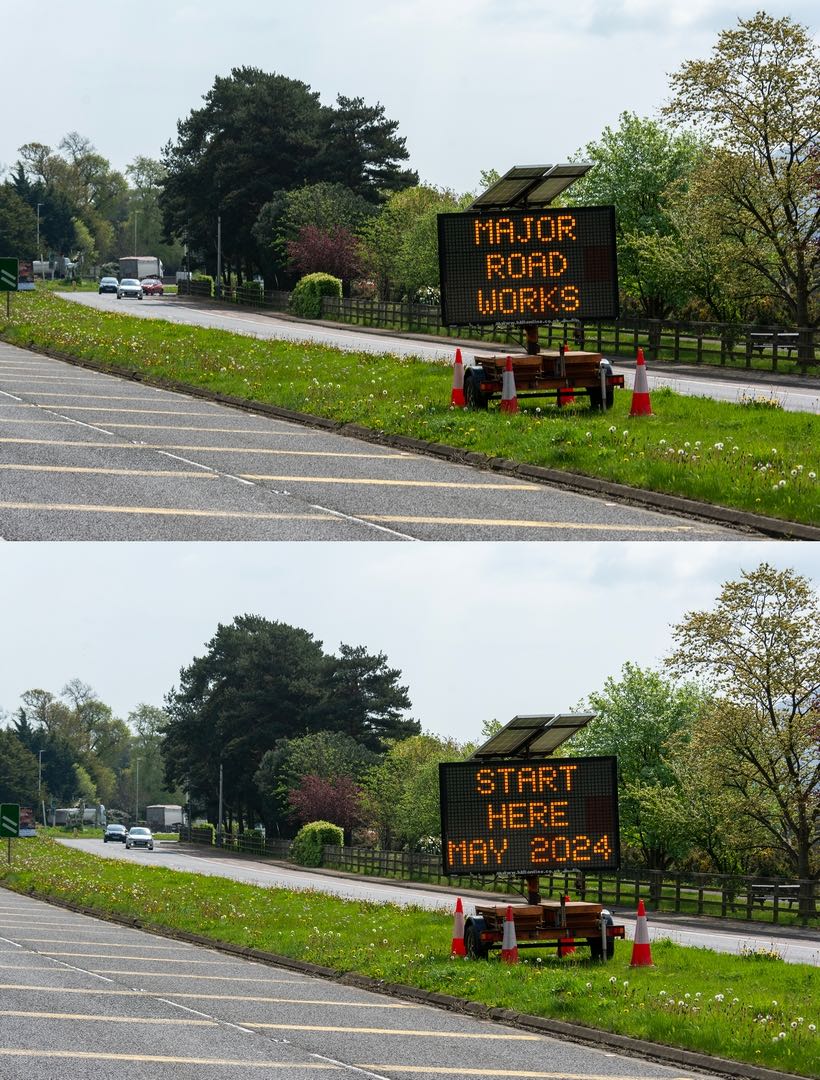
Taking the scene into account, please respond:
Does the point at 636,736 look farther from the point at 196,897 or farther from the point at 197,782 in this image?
the point at 197,782

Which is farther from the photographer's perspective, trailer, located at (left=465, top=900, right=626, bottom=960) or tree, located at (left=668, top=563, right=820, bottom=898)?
A: tree, located at (left=668, top=563, right=820, bottom=898)

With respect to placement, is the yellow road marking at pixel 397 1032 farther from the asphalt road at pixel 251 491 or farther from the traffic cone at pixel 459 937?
the asphalt road at pixel 251 491

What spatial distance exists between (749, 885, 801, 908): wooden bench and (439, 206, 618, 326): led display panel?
48.6 ft

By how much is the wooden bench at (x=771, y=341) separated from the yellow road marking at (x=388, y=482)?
2542 centimetres

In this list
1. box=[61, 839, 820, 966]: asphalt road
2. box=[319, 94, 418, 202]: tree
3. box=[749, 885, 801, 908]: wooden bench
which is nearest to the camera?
box=[61, 839, 820, 966]: asphalt road

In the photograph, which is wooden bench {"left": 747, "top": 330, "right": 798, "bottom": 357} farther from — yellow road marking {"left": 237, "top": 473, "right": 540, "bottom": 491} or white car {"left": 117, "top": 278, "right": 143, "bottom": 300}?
white car {"left": 117, "top": 278, "right": 143, "bottom": 300}

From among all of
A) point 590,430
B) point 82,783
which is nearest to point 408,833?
point 590,430

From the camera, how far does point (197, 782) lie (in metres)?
118

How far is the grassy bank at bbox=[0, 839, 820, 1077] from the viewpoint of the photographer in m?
15.7

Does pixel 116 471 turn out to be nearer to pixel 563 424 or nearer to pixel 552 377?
pixel 563 424

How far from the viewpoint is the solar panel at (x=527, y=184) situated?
28.8m

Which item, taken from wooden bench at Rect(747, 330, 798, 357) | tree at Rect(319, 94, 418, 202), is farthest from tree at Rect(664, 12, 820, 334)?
tree at Rect(319, 94, 418, 202)

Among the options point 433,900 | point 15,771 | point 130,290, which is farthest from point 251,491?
point 15,771

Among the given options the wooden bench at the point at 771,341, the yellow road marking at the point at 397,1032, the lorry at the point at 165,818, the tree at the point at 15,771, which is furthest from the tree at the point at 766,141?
the tree at the point at 15,771
